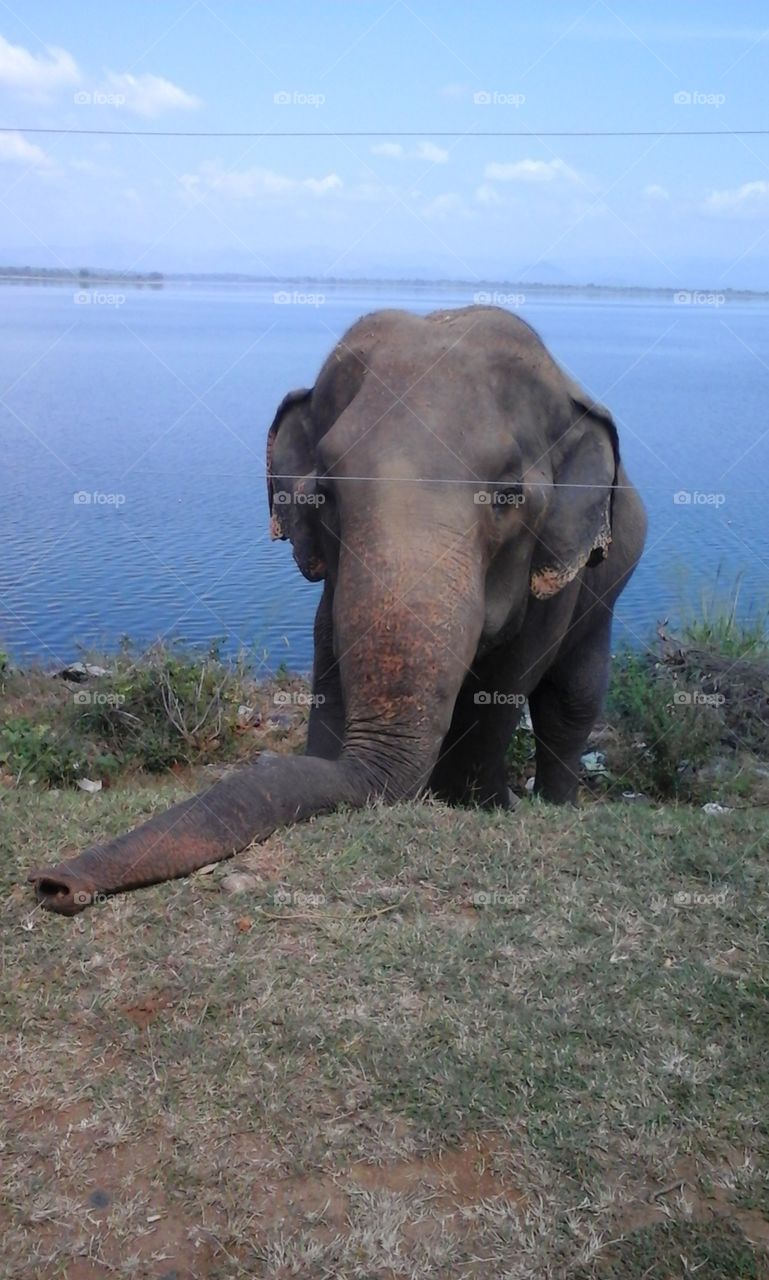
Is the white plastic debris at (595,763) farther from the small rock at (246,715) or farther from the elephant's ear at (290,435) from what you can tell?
the elephant's ear at (290,435)

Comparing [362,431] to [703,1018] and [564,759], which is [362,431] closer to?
[703,1018]

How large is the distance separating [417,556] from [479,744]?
2.24m

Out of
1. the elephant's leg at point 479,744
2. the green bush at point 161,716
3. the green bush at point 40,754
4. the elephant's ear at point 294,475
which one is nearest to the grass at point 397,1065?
the elephant's ear at point 294,475

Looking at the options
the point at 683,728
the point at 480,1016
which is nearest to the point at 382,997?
the point at 480,1016

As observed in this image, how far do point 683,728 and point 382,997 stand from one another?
534 centimetres

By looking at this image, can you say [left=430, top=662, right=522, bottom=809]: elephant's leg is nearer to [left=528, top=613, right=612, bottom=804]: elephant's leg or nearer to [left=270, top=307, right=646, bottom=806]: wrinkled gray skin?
[left=270, top=307, right=646, bottom=806]: wrinkled gray skin

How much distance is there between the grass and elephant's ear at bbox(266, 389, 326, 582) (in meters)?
1.86

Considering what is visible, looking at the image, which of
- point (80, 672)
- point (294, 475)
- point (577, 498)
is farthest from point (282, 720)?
point (577, 498)

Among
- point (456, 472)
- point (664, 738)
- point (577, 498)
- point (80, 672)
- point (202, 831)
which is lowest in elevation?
point (80, 672)

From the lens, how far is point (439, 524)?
5.09 meters

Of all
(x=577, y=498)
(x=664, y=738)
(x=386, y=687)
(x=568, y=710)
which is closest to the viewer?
(x=386, y=687)

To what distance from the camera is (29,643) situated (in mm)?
11891

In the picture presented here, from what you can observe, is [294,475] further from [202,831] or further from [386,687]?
[202,831]

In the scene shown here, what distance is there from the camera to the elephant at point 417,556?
454 centimetres
